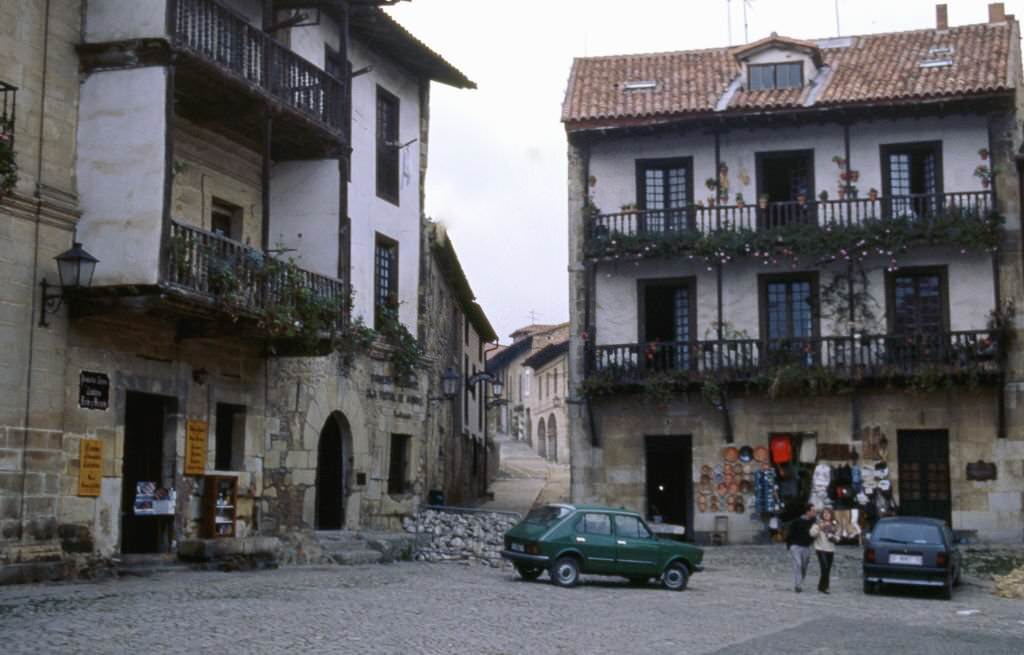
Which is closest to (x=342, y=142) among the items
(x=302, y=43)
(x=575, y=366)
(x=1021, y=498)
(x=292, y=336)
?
(x=302, y=43)

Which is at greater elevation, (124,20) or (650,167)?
(650,167)

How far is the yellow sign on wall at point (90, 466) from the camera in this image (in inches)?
678

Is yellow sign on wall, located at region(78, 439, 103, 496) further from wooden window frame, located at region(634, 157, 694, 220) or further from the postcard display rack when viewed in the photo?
wooden window frame, located at region(634, 157, 694, 220)

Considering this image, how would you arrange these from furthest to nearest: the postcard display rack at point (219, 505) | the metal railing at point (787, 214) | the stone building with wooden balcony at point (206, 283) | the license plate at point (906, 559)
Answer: the metal railing at point (787, 214) → the license plate at point (906, 559) → the postcard display rack at point (219, 505) → the stone building with wooden balcony at point (206, 283)

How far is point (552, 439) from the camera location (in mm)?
65750

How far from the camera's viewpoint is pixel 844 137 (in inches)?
1145

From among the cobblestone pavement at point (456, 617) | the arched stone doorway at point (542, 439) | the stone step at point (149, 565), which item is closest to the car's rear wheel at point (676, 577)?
the cobblestone pavement at point (456, 617)

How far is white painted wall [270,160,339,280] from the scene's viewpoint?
22.3 m

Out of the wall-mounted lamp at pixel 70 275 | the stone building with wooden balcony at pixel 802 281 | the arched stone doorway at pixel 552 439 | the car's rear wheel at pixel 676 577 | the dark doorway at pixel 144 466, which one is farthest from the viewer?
the arched stone doorway at pixel 552 439

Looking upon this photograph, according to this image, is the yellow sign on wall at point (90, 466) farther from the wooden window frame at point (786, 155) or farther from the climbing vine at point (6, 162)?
the wooden window frame at point (786, 155)

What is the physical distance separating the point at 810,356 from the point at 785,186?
13.8 ft

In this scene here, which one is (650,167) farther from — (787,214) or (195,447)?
(195,447)

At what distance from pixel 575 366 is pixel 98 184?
1479cm

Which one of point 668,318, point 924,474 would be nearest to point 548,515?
point 668,318
